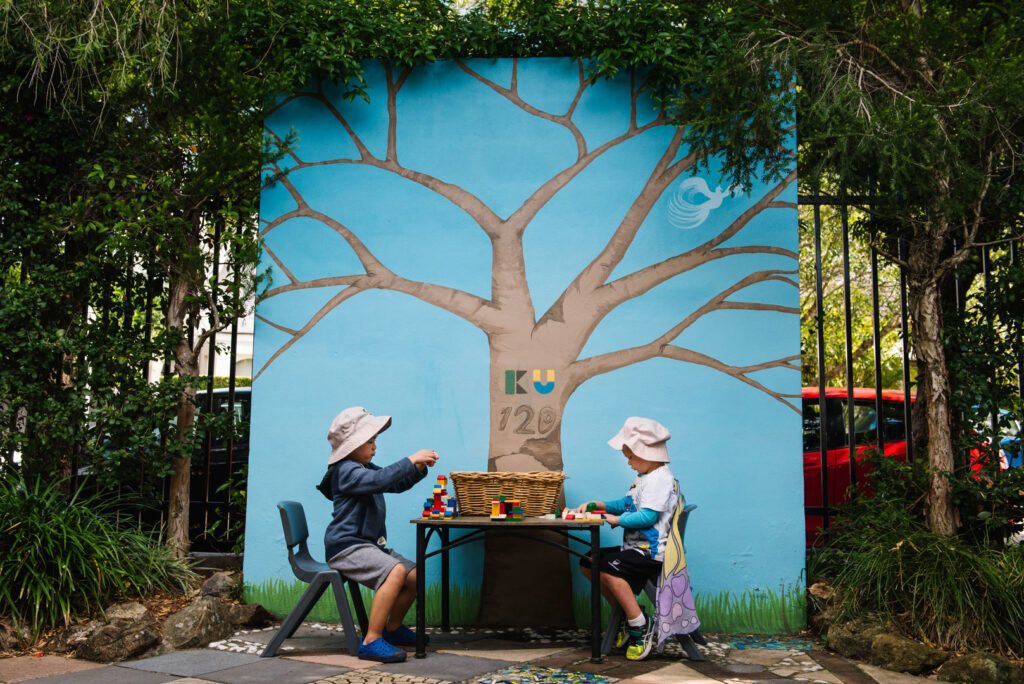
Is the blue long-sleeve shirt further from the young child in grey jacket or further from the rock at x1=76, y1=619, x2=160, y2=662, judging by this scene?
the rock at x1=76, y1=619, x2=160, y2=662

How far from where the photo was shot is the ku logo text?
18.5 feet

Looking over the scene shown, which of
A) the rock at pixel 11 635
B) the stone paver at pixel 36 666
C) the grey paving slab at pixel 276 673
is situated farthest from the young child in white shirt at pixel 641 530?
the rock at pixel 11 635

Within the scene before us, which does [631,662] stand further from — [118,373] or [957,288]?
[118,373]

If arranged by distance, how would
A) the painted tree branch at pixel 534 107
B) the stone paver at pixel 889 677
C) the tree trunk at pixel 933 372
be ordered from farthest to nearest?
the painted tree branch at pixel 534 107 → the tree trunk at pixel 933 372 → the stone paver at pixel 889 677

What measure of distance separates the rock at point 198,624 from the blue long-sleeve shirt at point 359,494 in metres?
0.95

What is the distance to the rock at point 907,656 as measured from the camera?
14.7 ft

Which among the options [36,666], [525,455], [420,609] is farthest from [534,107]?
[36,666]

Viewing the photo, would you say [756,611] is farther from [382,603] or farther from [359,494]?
[359,494]

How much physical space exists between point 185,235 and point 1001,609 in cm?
565

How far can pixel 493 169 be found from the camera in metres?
5.88

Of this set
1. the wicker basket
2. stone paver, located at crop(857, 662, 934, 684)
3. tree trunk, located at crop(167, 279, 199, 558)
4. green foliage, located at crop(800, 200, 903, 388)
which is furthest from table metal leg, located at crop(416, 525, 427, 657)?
green foliage, located at crop(800, 200, 903, 388)

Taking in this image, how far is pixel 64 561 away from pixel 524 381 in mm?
3016

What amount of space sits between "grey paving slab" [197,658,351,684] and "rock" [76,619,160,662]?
2.23 ft

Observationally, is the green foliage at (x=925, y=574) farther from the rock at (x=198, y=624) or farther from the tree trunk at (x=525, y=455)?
the rock at (x=198, y=624)
